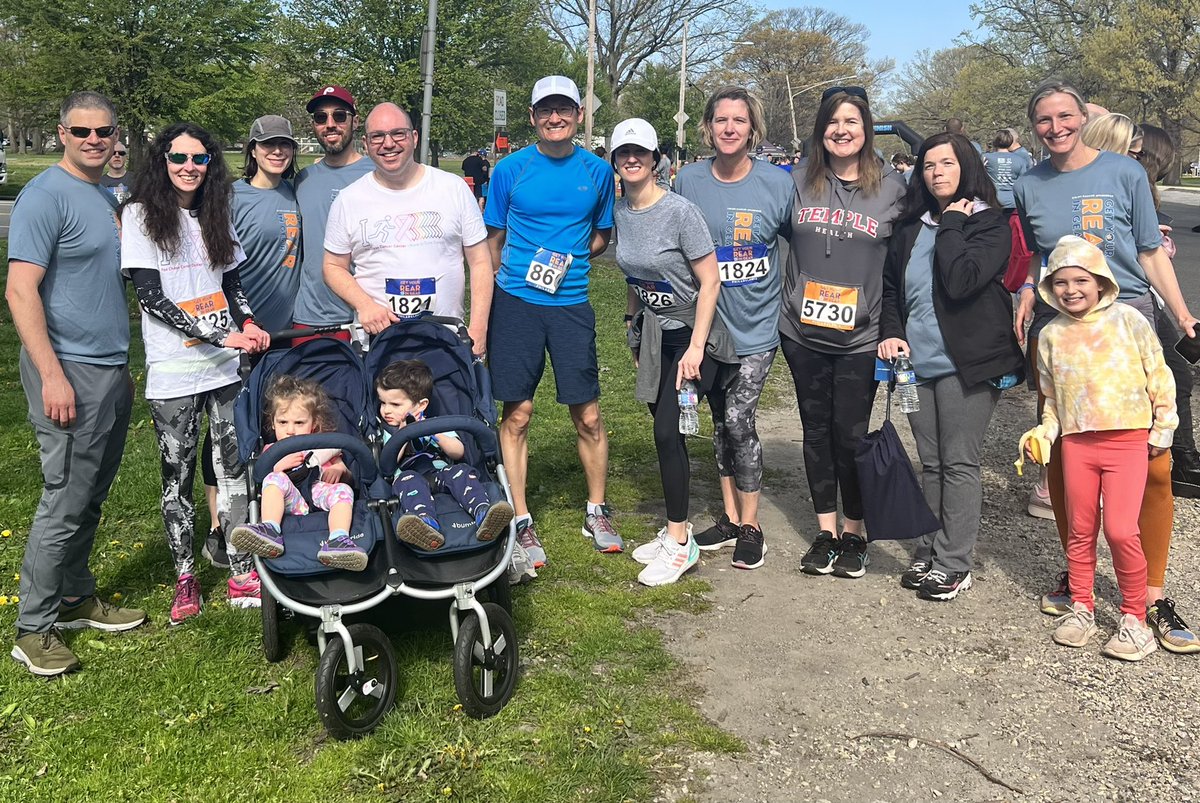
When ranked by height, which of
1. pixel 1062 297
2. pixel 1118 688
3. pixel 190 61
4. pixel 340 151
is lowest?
pixel 1118 688

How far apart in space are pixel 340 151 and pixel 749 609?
2.96 m

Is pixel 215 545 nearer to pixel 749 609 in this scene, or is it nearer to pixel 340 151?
pixel 340 151

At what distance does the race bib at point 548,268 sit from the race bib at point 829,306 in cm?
112

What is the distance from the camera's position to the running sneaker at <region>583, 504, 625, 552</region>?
5.10 meters

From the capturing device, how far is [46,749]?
3.35 metres

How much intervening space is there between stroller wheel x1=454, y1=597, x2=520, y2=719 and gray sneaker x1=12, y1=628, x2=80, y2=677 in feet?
5.19

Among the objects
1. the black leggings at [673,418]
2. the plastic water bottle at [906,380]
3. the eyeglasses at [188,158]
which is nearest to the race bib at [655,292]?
the black leggings at [673,418]

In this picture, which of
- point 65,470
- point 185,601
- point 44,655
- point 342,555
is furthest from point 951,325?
point 44,655

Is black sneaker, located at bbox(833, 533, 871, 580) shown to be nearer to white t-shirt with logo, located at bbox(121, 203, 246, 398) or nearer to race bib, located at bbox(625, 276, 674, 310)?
race bib, located at bbox(625, 276, 674, 310)

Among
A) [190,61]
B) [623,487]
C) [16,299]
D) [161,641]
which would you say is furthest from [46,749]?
[190,61]

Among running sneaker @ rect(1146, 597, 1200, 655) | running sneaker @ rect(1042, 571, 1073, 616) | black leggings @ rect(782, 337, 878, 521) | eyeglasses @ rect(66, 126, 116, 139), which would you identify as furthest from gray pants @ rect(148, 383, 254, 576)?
running sneaker @ rect(1146, 597, 1200, 655)

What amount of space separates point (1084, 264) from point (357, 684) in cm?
309

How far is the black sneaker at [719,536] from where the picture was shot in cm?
522

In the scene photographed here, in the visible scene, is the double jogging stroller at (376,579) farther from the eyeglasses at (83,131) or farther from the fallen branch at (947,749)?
the fallen branch at (947,749)
